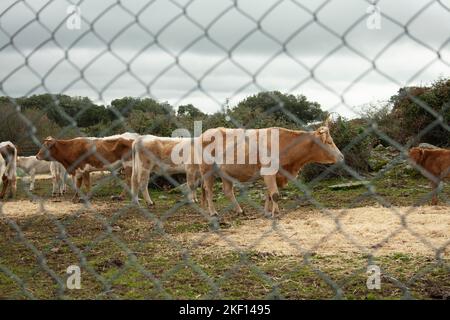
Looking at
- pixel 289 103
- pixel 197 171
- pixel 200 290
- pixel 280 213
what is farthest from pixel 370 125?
pixel 197 171

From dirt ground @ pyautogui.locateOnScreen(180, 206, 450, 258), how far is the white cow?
7244mm

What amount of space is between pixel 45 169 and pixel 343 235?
12552mm

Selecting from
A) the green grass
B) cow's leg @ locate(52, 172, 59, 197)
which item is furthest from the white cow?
the green grass

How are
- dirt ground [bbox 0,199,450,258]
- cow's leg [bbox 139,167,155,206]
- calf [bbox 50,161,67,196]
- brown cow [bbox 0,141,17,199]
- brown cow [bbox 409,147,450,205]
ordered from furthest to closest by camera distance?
calf [bbox 50,161,67,196] < brown cow [bbox 0,141,17,199] < cow's leg [bbox 139,167,155,206] < brown cow [bbox 409,147,450,205] < dirt ground [bbox 0,199,450,258]

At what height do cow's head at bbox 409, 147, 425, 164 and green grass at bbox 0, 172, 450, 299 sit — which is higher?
cow's head at bbox 409, 147, 425, 164

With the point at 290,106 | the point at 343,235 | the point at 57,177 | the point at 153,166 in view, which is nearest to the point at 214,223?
the point at 290,106

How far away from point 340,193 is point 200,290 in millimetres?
7088

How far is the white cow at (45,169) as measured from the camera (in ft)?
44.0

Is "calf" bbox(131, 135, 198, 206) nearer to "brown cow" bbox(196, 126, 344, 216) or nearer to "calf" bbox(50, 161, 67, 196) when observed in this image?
"brown cow" bbox(196, 126, 344, 216)

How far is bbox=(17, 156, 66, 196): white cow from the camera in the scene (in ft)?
44.0

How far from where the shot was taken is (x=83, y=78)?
2.09 m

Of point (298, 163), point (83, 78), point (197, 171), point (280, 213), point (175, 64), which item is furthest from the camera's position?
point (197, 171)

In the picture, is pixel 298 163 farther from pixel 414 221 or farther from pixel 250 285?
pixel 250 285
